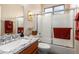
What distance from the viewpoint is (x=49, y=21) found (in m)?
2.18

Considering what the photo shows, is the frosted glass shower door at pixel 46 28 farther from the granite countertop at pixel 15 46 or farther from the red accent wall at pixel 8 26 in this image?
the red accent wall at pixel 8 26

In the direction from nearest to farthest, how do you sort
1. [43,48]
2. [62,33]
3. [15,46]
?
[15,46], [43,48], [62,33]

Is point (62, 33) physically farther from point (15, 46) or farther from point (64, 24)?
point (15, 46)

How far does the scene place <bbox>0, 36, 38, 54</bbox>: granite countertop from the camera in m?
1.50

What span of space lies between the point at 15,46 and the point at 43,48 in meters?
0.52

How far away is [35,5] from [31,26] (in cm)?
33

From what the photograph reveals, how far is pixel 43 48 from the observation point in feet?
6.54

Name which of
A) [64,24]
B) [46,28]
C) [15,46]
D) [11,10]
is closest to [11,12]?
[11,10]

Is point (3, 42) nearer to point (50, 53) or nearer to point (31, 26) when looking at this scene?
point (31, 26)

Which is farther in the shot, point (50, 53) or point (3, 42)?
point (50, 53)

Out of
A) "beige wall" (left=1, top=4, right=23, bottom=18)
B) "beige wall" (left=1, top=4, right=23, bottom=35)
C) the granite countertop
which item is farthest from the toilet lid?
"beige wall" (left=1, top=4, right=23, bottom=18)

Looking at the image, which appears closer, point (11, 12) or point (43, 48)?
point (11, 12)

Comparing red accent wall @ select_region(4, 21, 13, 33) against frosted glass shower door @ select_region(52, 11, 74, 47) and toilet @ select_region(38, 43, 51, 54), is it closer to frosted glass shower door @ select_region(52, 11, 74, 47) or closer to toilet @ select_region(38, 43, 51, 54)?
toilet @ select_region(38, 43, 51, 54)
